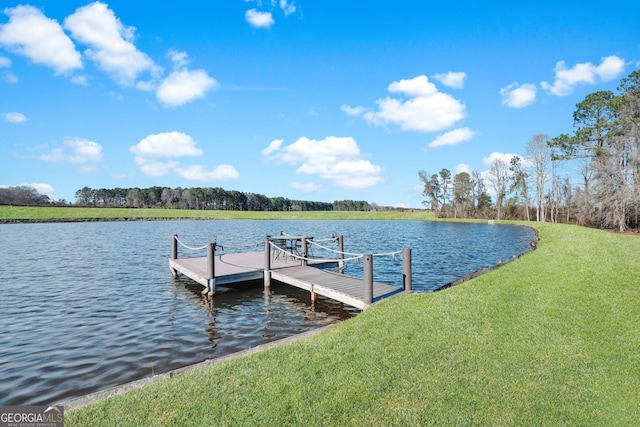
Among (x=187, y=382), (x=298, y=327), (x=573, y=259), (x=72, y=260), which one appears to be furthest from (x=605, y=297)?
(x=72, y=260)

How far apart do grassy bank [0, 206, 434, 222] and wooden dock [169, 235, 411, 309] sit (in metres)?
66.1

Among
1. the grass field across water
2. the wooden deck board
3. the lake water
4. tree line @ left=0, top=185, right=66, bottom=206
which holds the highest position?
tree line @ left=0, top=185, right=66, bottom=206

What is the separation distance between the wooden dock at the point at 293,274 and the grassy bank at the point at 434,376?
6.69 ft

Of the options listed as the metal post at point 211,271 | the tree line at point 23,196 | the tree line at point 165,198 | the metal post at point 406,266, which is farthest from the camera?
the tree line at point 165,198

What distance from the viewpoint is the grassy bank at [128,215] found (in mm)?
65631

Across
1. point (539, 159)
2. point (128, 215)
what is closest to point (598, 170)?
point (539, 159)

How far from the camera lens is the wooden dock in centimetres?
961

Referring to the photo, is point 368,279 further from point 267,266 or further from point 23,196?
point 23,196

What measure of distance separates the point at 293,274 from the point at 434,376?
8439 mm

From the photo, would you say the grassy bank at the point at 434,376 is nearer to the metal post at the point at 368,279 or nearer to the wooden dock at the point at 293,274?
the metal post at the point at 368,279

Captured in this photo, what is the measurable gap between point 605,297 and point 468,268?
32.0 feet

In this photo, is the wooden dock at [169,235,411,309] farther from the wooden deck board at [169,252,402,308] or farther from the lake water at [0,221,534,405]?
the lake water at [0,221,534,405]

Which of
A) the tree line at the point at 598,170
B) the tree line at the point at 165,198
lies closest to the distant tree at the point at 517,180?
the tree line at the point at 598,170

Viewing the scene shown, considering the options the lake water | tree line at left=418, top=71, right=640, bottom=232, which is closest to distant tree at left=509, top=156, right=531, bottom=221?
tree line at left=418, top=71, right=640, bottom=232
